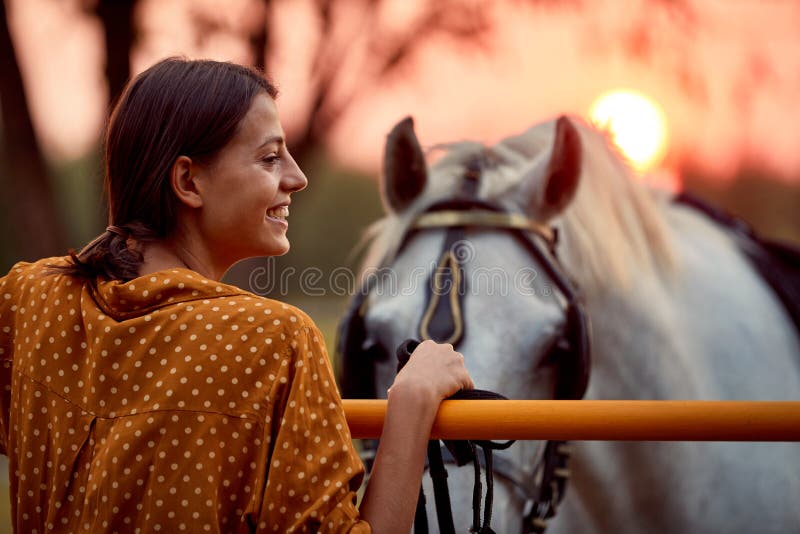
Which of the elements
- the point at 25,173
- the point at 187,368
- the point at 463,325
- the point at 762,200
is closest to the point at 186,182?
the point at 187,368

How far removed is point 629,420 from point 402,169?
4.76 ft

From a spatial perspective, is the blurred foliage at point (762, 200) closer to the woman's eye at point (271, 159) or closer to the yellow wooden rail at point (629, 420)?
the yellow wooden rail at point (629, 420)

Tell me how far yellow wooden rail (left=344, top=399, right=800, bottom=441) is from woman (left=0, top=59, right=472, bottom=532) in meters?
0.08

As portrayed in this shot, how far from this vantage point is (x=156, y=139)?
3.81 feet

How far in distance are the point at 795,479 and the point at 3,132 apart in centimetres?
628

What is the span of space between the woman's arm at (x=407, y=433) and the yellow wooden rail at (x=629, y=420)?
0.05 m

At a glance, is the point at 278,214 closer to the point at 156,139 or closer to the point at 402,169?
the point at 156,139

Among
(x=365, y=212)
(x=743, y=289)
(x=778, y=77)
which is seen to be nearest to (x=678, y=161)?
(x=778, y=77)

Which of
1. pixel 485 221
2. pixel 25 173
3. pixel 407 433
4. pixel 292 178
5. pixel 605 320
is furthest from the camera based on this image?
pixel 25 173

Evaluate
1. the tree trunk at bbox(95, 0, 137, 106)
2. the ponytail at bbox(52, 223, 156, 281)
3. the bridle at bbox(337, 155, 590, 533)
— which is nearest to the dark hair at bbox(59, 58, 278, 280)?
the ponytail at bbox(52, 223, 156, 281)

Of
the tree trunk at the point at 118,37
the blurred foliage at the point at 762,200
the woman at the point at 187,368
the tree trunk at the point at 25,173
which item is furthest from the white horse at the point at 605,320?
the blurred foliage at the point at 762,200

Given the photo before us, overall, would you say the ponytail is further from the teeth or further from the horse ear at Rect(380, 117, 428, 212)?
the horse ear at Rect(380, 117, 428, 212)

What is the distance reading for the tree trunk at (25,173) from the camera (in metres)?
6.50

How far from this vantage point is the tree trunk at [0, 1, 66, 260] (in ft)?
21.3
